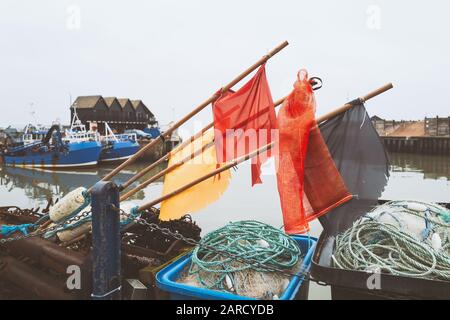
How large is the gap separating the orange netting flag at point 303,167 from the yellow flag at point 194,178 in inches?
42.0

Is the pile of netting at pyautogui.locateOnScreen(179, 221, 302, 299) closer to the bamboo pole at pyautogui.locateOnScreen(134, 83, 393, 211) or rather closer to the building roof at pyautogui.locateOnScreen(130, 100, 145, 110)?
the bamboo pole at pyautogui.locateOnScreen(134, 83, 393, 211)

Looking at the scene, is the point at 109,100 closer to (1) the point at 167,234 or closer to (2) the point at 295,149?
(1) the point at 167,234

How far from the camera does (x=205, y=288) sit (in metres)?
4.38

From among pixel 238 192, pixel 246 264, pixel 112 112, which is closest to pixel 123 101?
pixel 112 112

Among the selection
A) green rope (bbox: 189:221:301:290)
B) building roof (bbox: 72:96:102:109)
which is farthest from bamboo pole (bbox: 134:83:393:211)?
building roof (bbox: 72:96:102:109)

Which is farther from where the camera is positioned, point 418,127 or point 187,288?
point 418,127

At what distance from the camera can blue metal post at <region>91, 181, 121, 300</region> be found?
3.93 metres

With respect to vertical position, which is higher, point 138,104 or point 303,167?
point 138,104

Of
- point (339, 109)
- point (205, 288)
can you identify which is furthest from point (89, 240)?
point (339, 109)

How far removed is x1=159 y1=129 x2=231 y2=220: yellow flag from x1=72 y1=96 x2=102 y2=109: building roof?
58516mm

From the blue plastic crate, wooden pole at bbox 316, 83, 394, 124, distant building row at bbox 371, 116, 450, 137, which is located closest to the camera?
the blue plastic crate

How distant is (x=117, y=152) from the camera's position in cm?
3531

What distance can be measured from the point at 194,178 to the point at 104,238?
5.40ft

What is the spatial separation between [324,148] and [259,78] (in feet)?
5.10
